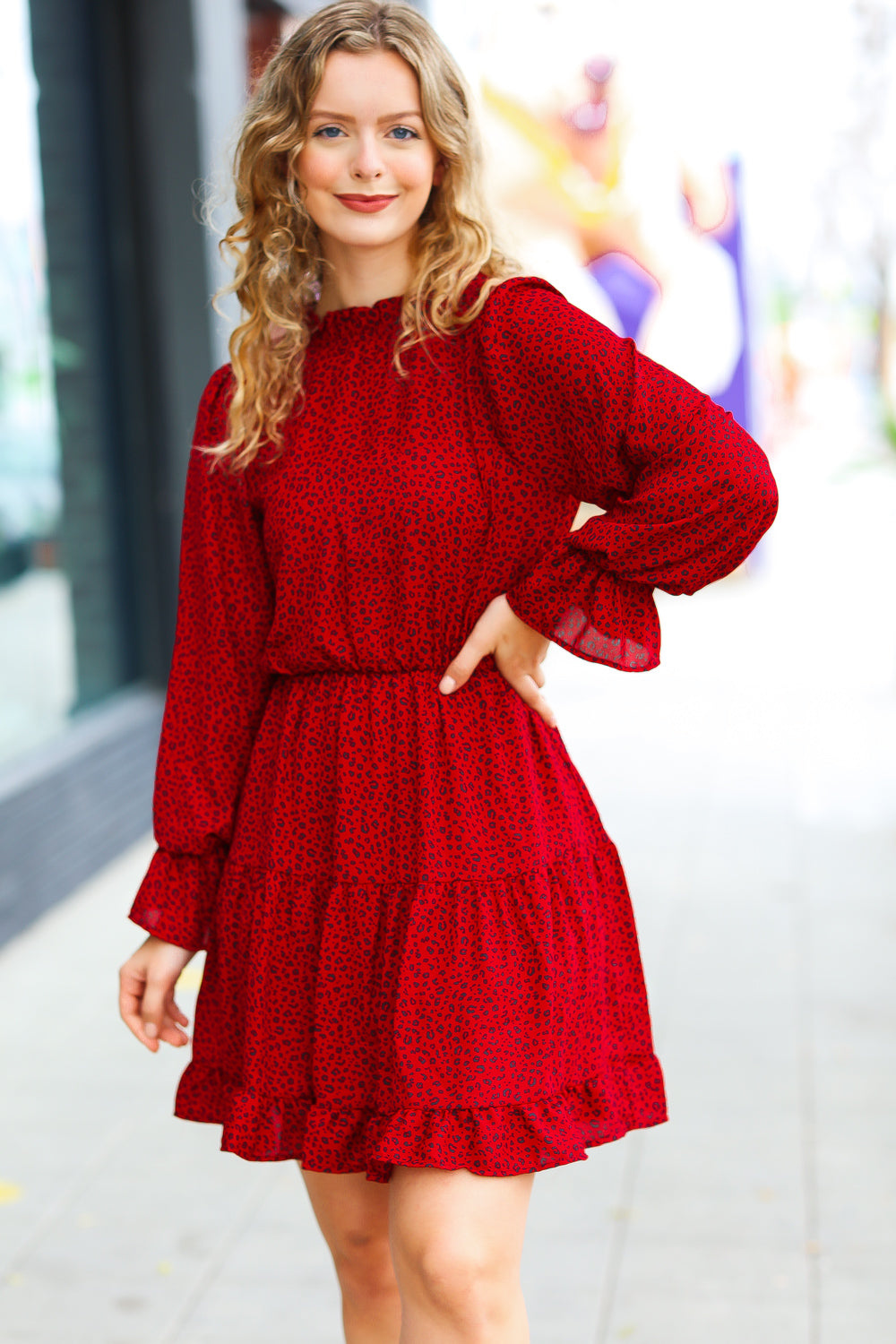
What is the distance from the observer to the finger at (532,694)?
1.75 meters

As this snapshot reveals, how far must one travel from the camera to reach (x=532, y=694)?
177 centimetres

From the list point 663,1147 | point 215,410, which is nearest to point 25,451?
point 663,1147

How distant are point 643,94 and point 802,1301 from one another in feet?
37.3

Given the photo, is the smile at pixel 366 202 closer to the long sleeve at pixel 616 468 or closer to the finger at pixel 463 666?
the long sleeve at pixel 616 468

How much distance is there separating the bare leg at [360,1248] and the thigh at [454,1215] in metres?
0.19

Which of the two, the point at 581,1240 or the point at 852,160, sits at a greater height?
the point at 852,160

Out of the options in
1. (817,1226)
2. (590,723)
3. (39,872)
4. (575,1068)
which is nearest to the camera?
(575,1068)

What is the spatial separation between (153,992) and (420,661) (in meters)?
0.58

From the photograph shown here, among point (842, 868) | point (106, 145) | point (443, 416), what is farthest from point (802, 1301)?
point (106, 145)

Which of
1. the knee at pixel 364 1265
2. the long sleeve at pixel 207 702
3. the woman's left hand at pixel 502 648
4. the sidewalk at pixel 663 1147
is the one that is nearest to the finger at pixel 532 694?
the woman's left hand at pixel 502 648

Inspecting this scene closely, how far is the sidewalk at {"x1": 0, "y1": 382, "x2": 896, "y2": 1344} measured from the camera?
8.75 feet

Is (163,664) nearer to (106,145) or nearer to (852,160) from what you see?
(106,145)

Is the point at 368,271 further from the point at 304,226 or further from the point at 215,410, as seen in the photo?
the point at 215,410

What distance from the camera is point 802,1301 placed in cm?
263
